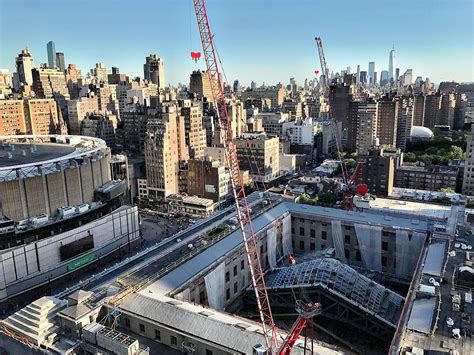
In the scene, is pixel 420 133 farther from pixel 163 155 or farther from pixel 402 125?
pixel 163 155

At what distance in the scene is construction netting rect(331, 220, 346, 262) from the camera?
2206 inches

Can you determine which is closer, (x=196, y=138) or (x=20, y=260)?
(x=20, y=260)

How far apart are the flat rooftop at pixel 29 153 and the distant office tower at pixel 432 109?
546 ft

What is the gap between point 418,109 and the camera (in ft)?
609

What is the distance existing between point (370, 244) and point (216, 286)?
2326 cm

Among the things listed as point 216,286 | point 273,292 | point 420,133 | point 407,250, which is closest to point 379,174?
point 407,250

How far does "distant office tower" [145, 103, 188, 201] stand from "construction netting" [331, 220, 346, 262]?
158ft

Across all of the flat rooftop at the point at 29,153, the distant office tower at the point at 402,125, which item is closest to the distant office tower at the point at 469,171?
the distant office tower at the point at 402,125

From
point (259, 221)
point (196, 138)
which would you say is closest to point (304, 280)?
point (259, 221)

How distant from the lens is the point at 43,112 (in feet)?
433

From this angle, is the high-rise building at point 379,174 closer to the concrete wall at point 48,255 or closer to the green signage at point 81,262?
the concrete wall at point 48,255

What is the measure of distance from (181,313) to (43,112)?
12036cm

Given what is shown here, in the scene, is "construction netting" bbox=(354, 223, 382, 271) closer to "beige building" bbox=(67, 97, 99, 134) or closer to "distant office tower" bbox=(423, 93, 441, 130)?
"beige building" bbox=(67, 97, 99, 134)

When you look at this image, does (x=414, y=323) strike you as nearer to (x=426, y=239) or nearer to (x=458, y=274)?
(x=458, y=274)
